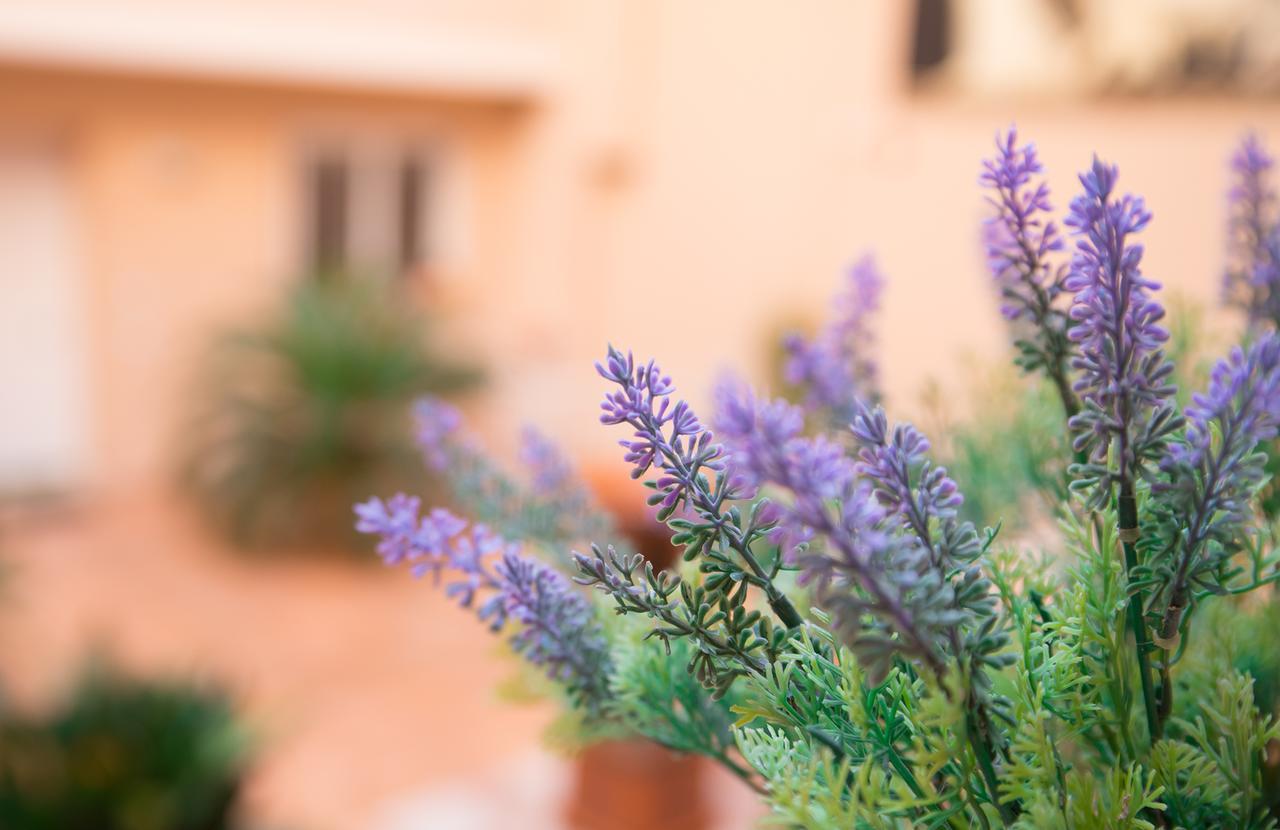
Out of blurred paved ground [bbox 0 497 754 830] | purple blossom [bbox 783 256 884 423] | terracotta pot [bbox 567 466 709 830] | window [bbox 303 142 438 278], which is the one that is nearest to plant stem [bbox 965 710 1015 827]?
purple blossom [bbox 783 256 884 423]

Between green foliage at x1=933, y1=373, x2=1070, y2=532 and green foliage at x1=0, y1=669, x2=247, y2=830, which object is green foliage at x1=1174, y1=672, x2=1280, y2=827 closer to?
green foliage at x1=933, y1=373, x2=1070, y2=532

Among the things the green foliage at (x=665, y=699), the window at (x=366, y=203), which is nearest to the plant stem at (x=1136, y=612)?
the green foliage at (x=665, y=699)

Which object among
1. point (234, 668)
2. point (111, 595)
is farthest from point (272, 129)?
point (234, 668)

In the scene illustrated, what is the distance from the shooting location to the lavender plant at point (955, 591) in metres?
0.52

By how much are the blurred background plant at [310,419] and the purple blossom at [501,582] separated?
6.55 m

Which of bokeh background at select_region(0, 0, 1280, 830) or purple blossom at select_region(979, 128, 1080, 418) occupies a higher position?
bokeh background at select_region(0, 0, 1280, 830)

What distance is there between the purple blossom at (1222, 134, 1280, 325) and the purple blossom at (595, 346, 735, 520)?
1.57ft

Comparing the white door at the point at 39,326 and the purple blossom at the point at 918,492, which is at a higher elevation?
the white door at the point at 39,326

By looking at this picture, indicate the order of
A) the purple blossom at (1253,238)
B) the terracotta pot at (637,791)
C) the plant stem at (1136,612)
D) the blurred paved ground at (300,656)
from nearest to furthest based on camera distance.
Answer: the plant stem at (1136,612)
the purple blossom at (1253,238)
the terracotta pot at (637,791)
the blurred paved ground at (300,656)

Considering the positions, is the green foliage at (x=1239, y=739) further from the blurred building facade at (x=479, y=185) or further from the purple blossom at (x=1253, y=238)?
the blurred building facade at (x=479, y=185)

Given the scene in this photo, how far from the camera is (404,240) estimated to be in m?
9.64

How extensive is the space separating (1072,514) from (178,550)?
762cm

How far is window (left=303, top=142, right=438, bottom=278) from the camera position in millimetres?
9203

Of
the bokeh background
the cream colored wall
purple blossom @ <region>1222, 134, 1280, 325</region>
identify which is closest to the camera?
purple blossom @ <region>1222, 134, 1280, 325</region>
